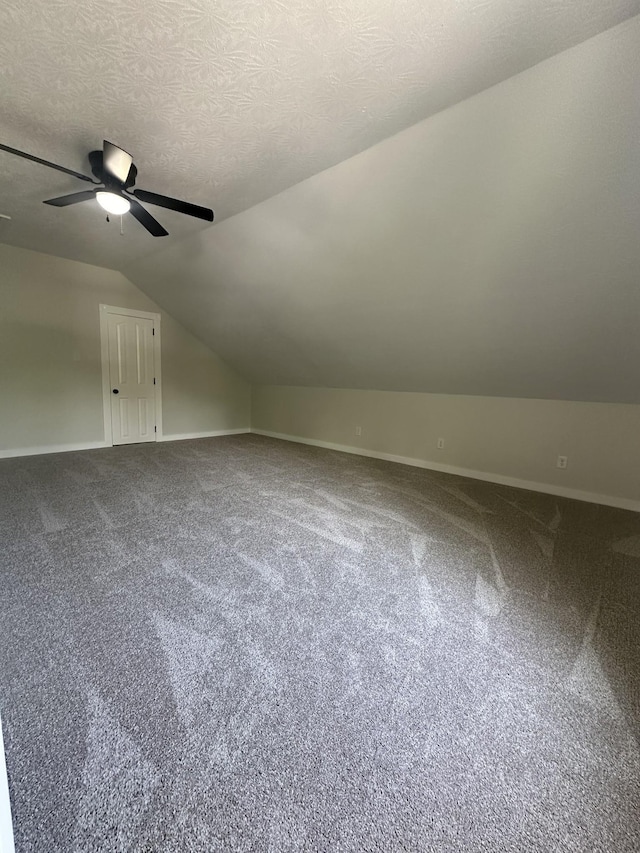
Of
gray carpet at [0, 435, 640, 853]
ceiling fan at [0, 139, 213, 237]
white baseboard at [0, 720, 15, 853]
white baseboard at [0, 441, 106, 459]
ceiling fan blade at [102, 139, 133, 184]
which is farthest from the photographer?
white baseboard at [0, 441, 106, 459]

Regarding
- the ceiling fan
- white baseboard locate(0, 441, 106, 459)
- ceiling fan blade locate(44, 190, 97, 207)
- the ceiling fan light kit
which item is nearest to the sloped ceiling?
the ceiling fan

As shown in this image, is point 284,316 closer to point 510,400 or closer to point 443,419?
point 443,419

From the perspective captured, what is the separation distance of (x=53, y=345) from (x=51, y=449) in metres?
1.41

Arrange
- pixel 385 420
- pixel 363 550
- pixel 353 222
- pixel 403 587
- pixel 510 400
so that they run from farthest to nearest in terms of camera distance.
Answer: pixel 385 420 → pixel 510 400 → pixel 353 222 → pixel 363 550 → pixel 403 587

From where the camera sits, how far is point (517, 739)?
111 cm

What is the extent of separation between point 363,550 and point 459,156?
255 centimetres

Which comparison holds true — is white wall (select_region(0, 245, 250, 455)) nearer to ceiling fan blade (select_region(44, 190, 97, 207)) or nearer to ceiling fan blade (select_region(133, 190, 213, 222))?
ceiling fan blade (select_region(44, 190, 97, 207))

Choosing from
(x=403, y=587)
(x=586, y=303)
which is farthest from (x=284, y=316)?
(x=403, y=587)

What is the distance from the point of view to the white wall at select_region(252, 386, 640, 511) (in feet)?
10.8

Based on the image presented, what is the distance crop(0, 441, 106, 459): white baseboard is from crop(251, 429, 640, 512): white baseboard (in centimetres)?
328

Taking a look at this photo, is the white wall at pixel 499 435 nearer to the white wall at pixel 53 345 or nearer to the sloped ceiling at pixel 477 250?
the sloped ceiling at pixel 477 250

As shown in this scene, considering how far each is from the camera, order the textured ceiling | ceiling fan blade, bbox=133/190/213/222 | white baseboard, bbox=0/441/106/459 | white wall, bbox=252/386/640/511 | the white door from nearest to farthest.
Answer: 1. the textured ceiling
2. ceiling fan blade, bbox=133/190/213/222
3. white wall, bbox=252/386/640/511
4. white baseboard, bbox=0/441/106/459
5. the white door

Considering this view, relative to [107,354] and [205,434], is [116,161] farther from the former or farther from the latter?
[205,434]

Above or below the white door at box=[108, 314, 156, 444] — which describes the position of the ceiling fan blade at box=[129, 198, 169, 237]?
above
